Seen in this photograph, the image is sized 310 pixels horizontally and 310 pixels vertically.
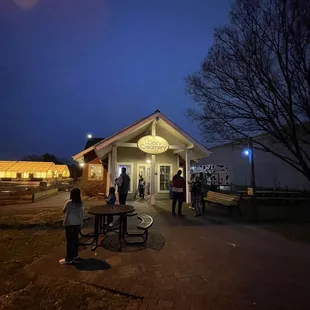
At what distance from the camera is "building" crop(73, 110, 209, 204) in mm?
12953

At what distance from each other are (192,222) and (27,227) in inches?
223

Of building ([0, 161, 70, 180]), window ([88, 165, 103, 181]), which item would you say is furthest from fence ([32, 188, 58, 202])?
building ([0, 161, 70, 180])

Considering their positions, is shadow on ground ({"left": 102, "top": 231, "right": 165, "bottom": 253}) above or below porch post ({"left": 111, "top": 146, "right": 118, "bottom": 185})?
below

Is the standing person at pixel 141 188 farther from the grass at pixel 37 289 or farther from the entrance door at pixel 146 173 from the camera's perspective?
the grass at pixel 37 289

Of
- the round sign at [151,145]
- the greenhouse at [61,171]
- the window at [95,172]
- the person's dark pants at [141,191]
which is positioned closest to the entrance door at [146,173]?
the person's dark pants at [141,191]

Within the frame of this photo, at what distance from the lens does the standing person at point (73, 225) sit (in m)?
4.44

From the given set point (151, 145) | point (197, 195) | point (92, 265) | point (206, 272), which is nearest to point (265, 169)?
point (151, 145)

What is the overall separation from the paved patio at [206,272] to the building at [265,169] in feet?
42.8

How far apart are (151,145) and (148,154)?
3826 millimetres

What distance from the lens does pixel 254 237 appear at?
6.34 meters

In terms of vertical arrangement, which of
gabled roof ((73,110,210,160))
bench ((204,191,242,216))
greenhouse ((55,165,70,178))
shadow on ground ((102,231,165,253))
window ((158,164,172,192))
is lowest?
shadow on ground ((102,231,165,253))

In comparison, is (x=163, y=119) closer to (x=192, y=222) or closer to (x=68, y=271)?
(x=192, y=222)

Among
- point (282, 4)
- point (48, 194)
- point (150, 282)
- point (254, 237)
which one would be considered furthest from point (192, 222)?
point (48, 194)

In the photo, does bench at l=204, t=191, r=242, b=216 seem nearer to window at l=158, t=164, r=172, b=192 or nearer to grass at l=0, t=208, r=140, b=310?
window at l=158, t=164, r=172, b=192
